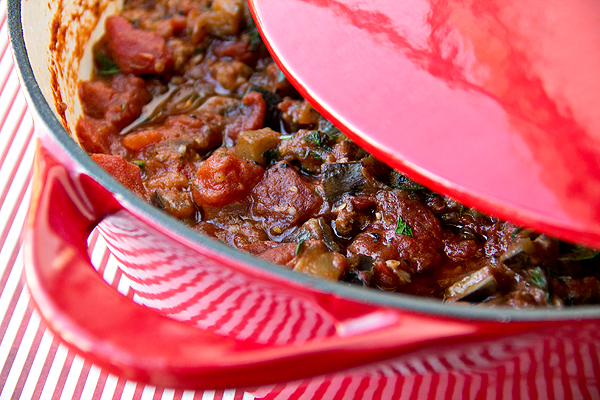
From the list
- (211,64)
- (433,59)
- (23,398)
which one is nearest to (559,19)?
(433,59)

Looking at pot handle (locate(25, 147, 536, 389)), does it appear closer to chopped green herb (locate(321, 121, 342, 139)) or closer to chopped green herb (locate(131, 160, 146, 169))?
chopped green herb (locate(131, 160, 146, 169))

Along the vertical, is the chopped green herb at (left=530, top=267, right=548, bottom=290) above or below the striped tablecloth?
above

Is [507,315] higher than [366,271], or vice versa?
[507,315]

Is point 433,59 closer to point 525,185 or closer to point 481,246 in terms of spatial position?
point 525,185

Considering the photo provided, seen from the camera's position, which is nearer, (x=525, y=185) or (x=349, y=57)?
(x=525, y=185)

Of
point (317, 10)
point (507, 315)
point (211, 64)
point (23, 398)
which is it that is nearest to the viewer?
point (507, 315)

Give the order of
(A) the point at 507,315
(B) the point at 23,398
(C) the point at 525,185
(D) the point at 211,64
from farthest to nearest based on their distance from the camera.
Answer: (D) the point at 211,64
(B) the point at 23,398
(C) the point at 525,185
(A) the point at 507,315

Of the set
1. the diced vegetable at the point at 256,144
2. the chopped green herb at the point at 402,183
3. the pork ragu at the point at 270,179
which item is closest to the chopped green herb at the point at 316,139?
the pork ragu at the point at 270,179

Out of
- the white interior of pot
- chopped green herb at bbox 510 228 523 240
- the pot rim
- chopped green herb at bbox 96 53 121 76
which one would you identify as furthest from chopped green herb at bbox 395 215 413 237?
chopped green herb at bbox 96 53 121 76
